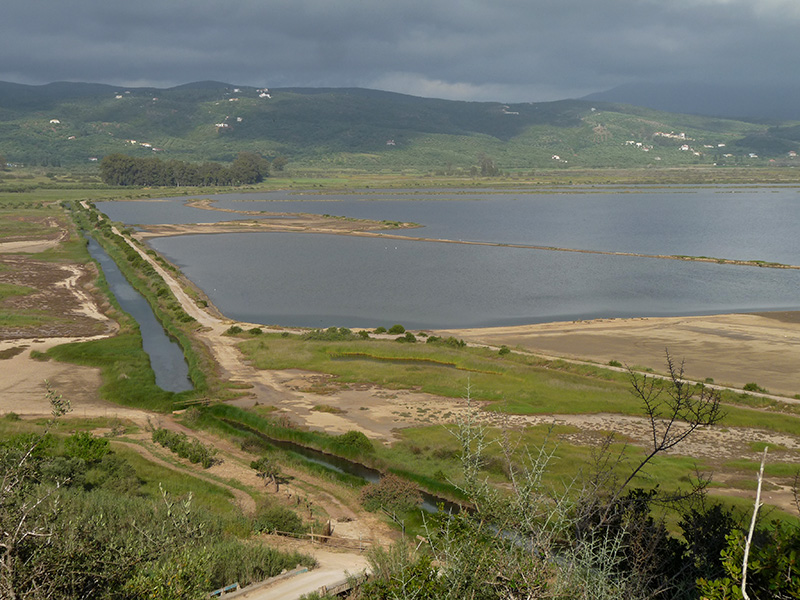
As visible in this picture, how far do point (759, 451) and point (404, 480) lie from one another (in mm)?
18717

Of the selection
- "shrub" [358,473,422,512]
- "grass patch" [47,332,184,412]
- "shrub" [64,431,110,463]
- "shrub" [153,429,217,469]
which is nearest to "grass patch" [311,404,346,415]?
"shrub" [153,429,217,469]

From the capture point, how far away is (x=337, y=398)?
4441cm

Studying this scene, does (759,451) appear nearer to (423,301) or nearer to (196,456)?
(196,456)

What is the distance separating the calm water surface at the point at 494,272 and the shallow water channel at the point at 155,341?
8254mm

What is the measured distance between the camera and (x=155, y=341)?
5953cm

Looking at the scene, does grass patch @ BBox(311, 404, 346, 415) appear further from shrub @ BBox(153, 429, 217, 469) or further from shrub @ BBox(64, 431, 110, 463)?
shrub @ BBox(64, 431, 110, 463)

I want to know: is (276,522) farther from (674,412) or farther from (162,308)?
(162,308)

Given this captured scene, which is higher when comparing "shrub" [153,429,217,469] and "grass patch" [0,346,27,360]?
"grass patch" [0,346,27,360]

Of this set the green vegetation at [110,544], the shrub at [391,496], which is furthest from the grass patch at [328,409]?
the green vegetation at [110,544]

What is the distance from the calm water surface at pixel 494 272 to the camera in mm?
73250

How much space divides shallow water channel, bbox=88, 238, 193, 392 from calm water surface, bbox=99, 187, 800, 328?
325 inches

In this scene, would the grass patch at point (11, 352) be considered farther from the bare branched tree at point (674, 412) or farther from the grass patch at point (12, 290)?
the bare branched tree at point (674, 412)

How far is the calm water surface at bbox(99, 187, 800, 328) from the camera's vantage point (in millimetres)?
73250

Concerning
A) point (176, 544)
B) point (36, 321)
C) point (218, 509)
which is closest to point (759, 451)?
point (218, 509)
